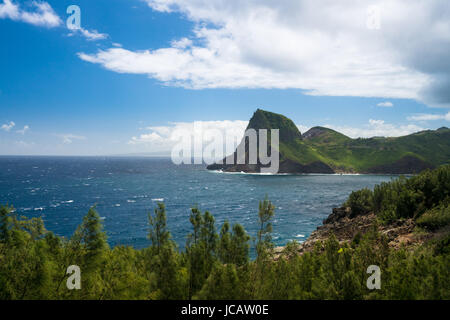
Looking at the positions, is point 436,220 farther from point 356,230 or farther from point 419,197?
point 356,230

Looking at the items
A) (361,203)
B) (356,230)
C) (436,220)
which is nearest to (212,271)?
(436,220)

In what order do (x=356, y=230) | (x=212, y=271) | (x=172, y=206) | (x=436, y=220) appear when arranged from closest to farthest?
(x=212, y=271) → (x=436, y=220) → (x=356, y=230) → (x=172, y=206)

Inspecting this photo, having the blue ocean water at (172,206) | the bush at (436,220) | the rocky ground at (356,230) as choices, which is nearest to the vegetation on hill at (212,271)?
the rocky ground at (356,230)

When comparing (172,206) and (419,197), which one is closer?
(419,197)

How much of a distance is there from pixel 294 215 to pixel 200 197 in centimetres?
5137

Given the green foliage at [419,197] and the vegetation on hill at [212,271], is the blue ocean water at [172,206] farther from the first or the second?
the vegetation on hill at [212,271]

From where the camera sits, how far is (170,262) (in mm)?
21469

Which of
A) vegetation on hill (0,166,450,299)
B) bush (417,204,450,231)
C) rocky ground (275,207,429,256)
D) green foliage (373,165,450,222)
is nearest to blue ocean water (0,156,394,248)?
rocky ground (275,207,429,256)

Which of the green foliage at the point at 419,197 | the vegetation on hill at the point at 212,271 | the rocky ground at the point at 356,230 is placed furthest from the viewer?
the green foliage at the point at 419,197

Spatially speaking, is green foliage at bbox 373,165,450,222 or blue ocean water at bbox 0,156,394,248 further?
blue ocean water at bbox 0,156,394,248

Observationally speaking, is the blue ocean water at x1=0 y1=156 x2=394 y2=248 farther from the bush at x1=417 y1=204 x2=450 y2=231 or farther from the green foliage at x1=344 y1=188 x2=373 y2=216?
the bush at x1=417 y1=204 x2=450 y2=231

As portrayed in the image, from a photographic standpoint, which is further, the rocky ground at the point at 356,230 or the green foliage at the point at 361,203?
the green foliage at the point at 361,203
